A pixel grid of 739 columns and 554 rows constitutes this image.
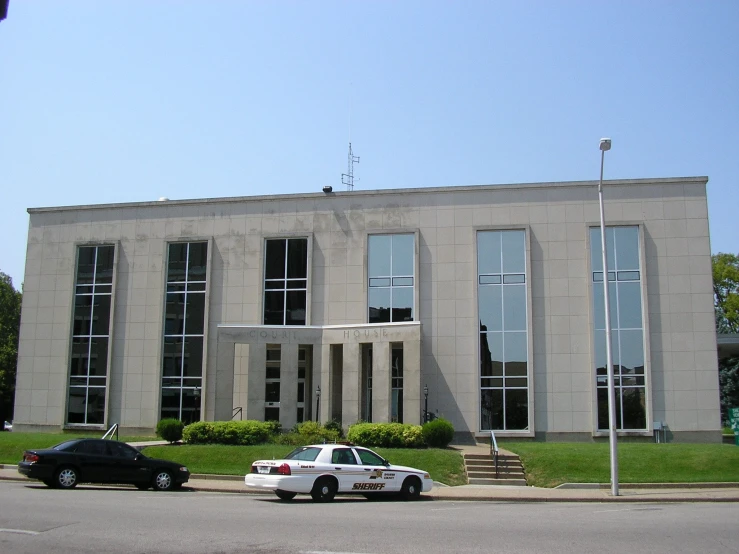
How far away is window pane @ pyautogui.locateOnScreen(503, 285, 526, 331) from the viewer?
3541 centimetres

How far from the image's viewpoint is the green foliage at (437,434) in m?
30.0

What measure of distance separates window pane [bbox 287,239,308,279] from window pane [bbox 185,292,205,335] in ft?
15.5

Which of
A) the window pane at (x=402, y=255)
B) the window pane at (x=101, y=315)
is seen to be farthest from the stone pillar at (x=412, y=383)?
the window pane at (x=101, y=315)

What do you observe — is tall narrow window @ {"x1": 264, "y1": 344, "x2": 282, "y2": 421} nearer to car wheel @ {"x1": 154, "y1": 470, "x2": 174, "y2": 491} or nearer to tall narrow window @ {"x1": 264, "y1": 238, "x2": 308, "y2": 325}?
tall narrow window @ {"x1": 264, "y1": 238, "x2": 308, "y2": 325}

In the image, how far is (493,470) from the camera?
26.4 meters

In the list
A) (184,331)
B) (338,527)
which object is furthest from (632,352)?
(338,527)

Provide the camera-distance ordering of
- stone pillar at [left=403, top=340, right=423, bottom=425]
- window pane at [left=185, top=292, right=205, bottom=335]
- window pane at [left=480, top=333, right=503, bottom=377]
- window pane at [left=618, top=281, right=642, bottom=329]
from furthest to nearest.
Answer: window pane at [left=185, top=292, right=205, bottom=335] → window pane at [left=480, top=333, right=503, bottom=377] → window pane at [left=618, top=281, right=642, bottom=329] → stone pillar at [left=403, top=340, right=423, bottom=425]

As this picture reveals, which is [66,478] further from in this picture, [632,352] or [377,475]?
[632,352]

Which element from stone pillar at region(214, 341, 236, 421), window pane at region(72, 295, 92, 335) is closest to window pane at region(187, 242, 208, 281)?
stone pillar at region(214, 341, 236, 421)

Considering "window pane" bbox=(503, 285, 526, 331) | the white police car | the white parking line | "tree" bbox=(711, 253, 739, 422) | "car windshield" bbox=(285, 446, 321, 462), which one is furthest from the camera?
"tree" bbox=(711, 253, 739, 422)

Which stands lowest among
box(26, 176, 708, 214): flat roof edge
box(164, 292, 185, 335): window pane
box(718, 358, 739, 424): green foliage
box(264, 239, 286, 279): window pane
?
box(718, 358, 739, 424): green foliage

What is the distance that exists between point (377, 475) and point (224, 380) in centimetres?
1665

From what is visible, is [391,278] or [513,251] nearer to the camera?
[513,251]

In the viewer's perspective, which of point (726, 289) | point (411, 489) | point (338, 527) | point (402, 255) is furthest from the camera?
point (726, 289)
